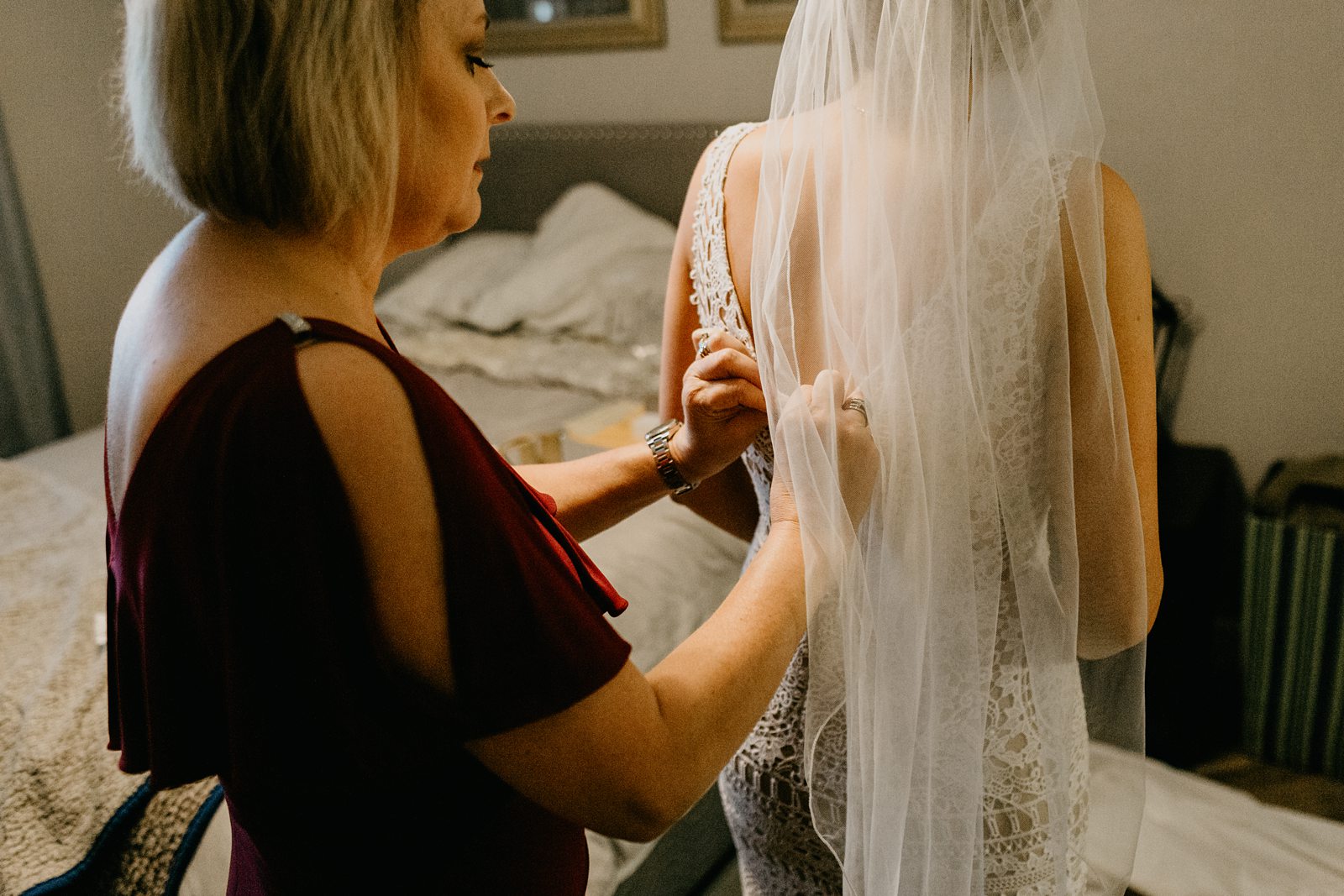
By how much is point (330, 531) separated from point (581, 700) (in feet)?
0.65

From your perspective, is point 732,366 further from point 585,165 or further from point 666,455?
point 585,165

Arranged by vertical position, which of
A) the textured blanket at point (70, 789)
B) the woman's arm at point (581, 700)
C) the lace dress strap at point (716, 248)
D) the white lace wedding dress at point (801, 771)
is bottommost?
the textured blanket at point (70, 789)

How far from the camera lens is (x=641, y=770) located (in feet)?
2.19

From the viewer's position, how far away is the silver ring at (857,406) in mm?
844

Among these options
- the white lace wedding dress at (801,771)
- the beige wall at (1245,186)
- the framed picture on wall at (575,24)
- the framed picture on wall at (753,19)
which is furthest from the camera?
the framed picture on wall at (575,24)

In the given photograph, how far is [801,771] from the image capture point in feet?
3.34

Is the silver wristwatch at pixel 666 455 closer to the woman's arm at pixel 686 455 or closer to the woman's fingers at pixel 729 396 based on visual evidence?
the woman's arm at pixel 686 455

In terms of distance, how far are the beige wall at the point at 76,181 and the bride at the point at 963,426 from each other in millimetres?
3201

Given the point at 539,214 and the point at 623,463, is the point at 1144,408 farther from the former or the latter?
the point at 539,214

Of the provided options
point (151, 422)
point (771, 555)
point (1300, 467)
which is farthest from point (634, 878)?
point (1300, 467)

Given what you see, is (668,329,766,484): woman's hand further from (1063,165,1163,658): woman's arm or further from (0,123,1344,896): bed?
(0,123,1344,896): bed

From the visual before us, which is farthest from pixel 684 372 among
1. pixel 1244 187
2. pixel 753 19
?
pixel 753 19

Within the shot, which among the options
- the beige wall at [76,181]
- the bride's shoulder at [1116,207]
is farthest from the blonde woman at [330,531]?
the beige wall at [76,181]

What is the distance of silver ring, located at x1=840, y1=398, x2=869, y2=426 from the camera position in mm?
844
